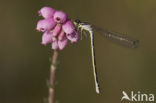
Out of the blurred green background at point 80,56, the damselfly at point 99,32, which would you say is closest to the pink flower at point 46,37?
the damselfly at point 99,32

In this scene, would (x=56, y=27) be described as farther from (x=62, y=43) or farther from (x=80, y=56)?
(x=80, y=56)

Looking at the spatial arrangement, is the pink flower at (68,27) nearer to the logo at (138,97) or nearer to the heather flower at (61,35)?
the heather flower at (61,35)

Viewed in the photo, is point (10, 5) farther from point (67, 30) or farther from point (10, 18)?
point (67, 30)

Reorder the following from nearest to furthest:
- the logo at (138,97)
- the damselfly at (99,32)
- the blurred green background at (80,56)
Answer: the damselfly at (99,32) → the logo at (138,97) → the blurred green background at (80,56)

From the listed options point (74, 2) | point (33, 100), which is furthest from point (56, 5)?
point (33, 100)

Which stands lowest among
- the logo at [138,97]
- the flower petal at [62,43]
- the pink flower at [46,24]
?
the logo at [138,97]

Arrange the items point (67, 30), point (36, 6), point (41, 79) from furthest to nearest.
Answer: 1. point (36, 6)
2. point (41, 79)
3. point (67, 30)

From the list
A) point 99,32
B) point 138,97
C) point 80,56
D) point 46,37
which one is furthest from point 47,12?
point 80,56
